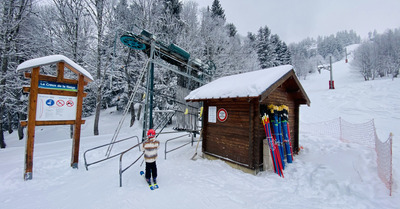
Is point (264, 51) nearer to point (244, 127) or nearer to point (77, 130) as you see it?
point (244, 127)

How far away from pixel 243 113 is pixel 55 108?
6092mm

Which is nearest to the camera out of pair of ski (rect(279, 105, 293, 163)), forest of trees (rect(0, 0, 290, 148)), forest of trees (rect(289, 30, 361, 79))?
pair of ski (rect(279, 105, 293, 163))

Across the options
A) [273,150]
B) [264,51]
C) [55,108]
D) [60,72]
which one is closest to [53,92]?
[55,108]

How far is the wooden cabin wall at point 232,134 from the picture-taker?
5.46 metres

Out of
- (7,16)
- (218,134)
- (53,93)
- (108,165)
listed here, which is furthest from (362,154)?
(7,16)

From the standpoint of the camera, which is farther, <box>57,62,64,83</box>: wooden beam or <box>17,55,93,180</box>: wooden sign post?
<box>57,62,64,83</box>: wooden beam

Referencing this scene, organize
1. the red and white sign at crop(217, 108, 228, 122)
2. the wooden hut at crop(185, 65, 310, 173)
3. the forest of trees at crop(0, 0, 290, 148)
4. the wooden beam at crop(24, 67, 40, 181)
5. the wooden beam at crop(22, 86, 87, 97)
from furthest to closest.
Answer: the forest of trees at crop(0, 0, 290, 148)
the red and white sign at crop(217, 108, 228, 122)
the wooden hut at crop(185, 65, 310, 173)
the wooden beam at crop(22, 86, 87, 97)
the wooden beam at crop(24, 67, 40, 181)

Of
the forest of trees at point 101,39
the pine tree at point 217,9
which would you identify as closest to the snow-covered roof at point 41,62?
the forest of trees at point 101,39

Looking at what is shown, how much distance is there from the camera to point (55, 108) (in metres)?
5.31

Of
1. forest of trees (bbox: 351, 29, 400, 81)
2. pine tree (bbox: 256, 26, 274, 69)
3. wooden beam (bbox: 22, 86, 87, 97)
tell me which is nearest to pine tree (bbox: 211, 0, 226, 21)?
pine tree (bbox: 256, 26, 274, 69)

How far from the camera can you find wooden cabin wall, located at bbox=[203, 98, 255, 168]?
17.9ft

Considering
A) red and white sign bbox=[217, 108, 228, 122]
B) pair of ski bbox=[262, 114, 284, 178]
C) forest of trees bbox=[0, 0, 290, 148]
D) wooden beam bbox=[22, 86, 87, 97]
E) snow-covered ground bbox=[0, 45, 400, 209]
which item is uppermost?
forest of trees bbox=[0, 0, 290, 148]

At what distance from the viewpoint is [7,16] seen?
939 cm

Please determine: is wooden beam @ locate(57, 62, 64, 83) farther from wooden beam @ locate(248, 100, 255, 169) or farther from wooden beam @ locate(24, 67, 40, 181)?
wooden beam @ locate(248, 100, 255, 169)
